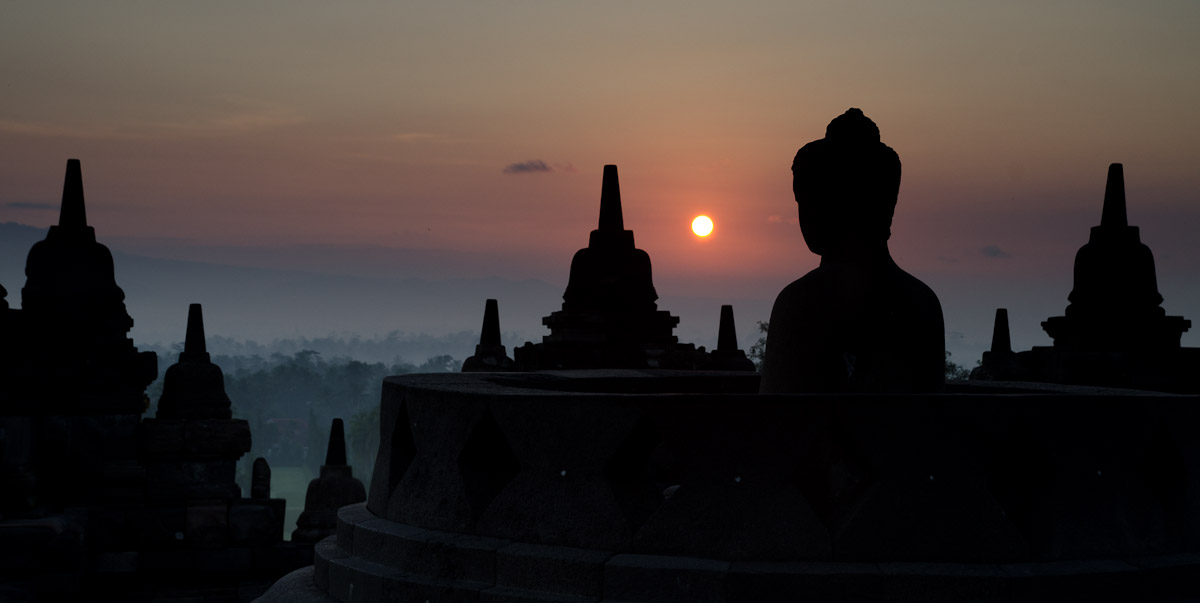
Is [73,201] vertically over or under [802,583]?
over

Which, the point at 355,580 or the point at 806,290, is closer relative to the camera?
the point at 355,580

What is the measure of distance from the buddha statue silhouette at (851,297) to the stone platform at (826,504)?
0.95m

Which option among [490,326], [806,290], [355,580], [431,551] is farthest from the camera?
[490,326]

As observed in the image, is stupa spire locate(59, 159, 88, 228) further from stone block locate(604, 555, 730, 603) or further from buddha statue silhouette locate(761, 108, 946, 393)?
stone block locate(604, 555, 730, 603)

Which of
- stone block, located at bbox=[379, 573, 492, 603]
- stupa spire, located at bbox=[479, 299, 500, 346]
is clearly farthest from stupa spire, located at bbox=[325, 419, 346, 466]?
stone block, located at bbox=[379, 573, 492, 603]

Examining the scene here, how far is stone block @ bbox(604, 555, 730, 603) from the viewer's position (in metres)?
4.25

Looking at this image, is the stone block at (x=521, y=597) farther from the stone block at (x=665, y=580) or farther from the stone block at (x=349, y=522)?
the stone block at (x=349, y=522)

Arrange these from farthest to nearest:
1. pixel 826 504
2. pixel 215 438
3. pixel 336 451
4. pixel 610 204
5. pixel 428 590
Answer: pixel 610 204 < pixel 336 451 < pixel 215 438 < pixel 428 590 < pixel 826 504

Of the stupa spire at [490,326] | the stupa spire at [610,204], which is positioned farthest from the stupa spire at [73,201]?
the stupa spire at [490,326]

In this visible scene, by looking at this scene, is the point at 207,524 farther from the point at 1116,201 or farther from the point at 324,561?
the point at 1116,201

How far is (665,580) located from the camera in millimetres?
4293

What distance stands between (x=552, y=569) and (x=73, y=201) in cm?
1181

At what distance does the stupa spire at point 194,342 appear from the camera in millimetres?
16188

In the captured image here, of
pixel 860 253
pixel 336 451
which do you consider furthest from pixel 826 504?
pixel 336 451
